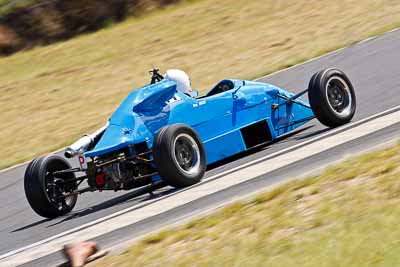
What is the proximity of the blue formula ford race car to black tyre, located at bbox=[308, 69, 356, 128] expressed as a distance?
12 millimetres

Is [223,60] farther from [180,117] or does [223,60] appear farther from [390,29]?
[180,117]

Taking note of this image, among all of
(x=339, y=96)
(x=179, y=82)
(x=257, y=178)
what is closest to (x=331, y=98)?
(x=339, y=96)

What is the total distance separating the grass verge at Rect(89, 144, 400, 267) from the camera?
20.7 ft

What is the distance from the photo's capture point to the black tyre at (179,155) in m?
10.1

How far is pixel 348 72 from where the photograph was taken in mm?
16641

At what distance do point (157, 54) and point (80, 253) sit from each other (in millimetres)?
15639

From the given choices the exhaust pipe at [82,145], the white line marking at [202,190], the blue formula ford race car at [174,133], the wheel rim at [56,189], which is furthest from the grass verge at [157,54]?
the white line marking at [202,190]

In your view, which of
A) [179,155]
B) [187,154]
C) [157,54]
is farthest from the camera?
[157,54]

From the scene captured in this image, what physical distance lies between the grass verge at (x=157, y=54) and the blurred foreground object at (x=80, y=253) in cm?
858

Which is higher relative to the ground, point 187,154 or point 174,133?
point 174,133

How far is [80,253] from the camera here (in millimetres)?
7609

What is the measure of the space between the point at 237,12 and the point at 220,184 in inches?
610

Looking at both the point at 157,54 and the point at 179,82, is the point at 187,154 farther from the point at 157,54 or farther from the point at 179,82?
the point at 157,54

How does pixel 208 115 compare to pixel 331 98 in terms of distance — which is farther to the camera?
pixel 331 98
